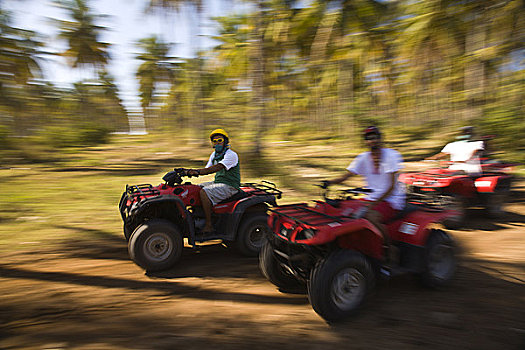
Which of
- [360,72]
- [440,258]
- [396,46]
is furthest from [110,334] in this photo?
[360,72]

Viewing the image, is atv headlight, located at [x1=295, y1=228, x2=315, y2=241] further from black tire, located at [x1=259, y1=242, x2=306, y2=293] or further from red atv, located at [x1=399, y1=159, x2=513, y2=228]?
red atv, located at [x1=399, y1=159, x2=513, y2=228]

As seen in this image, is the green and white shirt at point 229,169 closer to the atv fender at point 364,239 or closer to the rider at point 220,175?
the rider at point 220,175

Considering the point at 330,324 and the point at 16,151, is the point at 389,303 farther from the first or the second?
the point at 16,151

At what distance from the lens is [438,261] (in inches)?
163

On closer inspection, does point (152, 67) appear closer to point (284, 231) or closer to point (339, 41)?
point (339, 41)

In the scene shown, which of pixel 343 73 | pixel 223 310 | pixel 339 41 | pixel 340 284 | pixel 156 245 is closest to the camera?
pixel 340 284

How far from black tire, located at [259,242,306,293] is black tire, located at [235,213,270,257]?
1157 millimetres

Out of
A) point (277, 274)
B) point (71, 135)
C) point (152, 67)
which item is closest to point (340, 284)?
point (277, 274)

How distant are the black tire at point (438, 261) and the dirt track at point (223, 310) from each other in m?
0.16

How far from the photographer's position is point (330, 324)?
3436mm

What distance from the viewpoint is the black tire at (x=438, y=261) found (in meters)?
3.97

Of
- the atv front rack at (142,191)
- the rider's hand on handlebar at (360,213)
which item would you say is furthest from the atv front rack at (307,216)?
the atv front rack at (142,191)

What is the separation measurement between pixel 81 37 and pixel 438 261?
723 centimetres

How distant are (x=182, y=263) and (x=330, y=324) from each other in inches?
98.8
